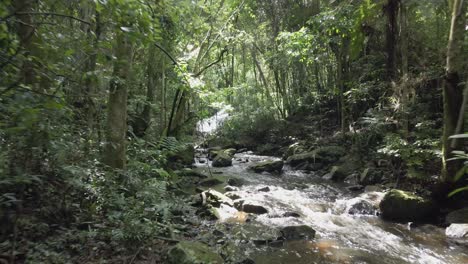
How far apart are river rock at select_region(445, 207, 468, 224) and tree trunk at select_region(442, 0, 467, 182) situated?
27.5 inches

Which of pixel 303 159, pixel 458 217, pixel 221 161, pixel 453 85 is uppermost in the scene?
pixel 453 85

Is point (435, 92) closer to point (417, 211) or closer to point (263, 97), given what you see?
point (417, 211)

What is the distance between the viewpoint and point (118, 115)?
16.7 ft

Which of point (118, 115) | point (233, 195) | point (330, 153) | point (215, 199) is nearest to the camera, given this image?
point (118, 115)

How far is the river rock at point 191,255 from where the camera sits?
372cm

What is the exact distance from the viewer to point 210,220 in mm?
6703

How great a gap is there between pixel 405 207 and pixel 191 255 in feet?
17.6

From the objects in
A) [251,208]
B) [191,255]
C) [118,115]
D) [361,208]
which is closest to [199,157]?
[251,208]

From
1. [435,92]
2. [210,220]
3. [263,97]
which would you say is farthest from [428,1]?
[263,97]

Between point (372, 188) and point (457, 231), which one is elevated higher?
point (372, 188)

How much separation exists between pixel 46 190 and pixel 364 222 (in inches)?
244

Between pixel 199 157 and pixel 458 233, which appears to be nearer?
pixel 458 233

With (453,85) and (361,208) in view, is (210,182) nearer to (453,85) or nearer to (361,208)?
(361,208)

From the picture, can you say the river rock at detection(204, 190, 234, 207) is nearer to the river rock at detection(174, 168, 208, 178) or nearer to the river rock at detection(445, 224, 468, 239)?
the river rock at detection(174, 168, 208, 178)
